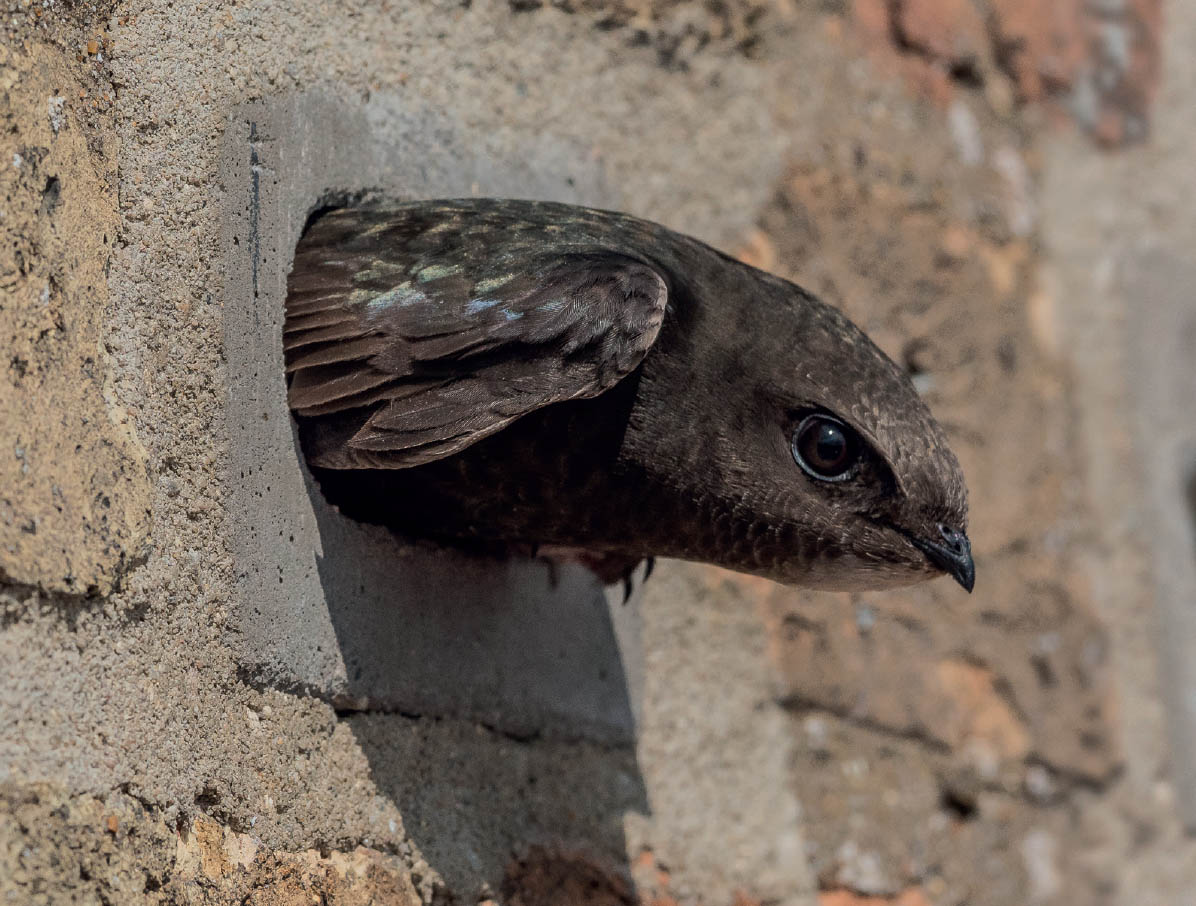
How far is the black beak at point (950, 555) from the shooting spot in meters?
1.90

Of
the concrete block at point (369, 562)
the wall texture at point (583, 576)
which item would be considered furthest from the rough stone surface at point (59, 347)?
the concrete block at point (369, 562)

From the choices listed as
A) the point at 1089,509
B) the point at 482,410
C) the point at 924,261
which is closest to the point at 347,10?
the point at 482,410

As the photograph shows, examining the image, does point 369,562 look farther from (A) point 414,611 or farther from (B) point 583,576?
(B) point 583,576

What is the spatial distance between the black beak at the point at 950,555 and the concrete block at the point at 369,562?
551mm

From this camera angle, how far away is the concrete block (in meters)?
1.69

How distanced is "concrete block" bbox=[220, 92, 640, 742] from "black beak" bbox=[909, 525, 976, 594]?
1.81 ft

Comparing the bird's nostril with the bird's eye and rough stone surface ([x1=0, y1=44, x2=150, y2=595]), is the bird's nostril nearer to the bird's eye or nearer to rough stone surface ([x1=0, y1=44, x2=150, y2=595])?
the bird's eye

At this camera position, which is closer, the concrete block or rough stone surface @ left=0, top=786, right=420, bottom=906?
rough stone surface @ left=0, top=786, right=420, bottom=906

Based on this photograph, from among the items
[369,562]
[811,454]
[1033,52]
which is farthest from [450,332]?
[1033,52]

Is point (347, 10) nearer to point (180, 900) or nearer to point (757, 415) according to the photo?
point (757, 415)

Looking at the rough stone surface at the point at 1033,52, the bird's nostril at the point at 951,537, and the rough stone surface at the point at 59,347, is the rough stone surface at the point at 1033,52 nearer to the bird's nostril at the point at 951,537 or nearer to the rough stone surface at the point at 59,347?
the bird's nostril at the point at 951,537

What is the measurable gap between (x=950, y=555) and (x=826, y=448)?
8.6 inches

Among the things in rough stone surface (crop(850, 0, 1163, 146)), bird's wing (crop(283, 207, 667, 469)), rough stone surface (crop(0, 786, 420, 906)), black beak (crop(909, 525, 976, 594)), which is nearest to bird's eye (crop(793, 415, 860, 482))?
black beak (crop(909, 525, 976, 594))

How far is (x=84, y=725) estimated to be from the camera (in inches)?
57.8
